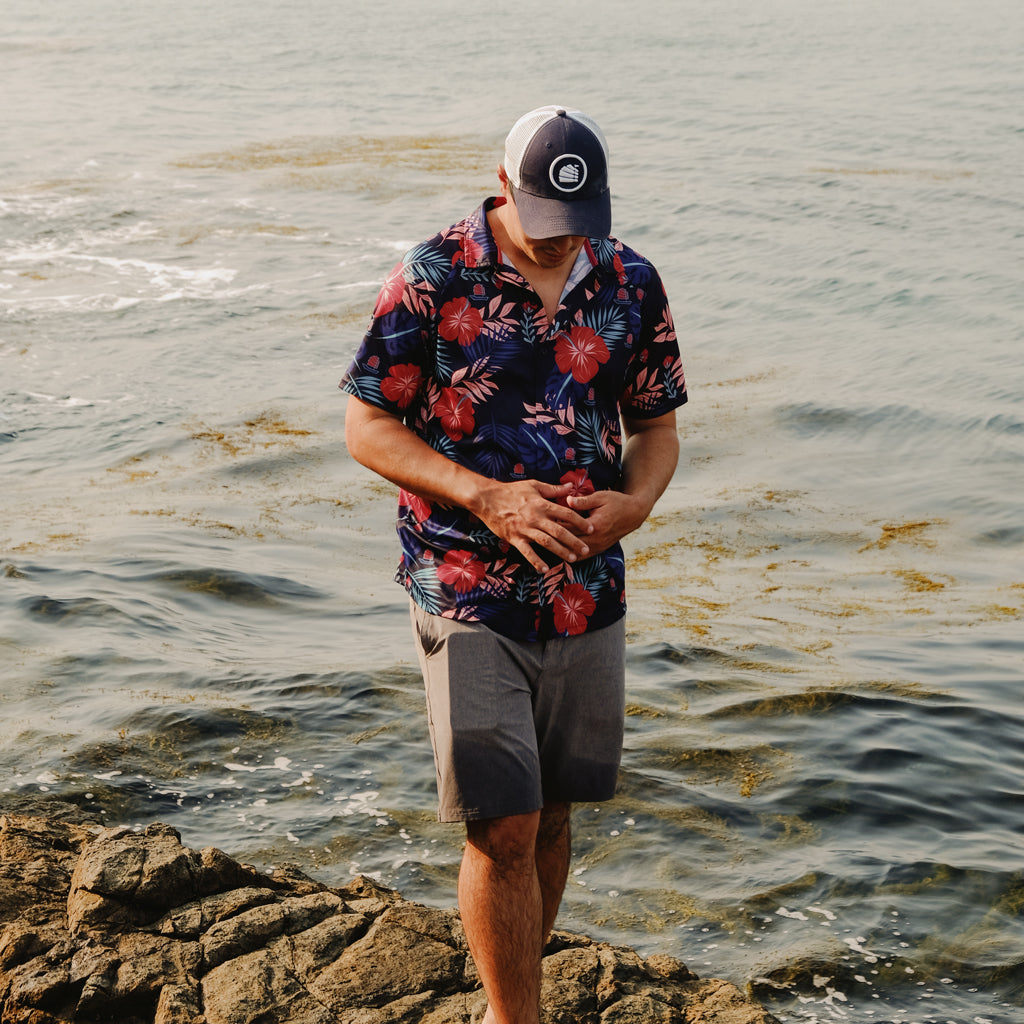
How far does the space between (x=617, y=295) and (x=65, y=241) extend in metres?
18.0

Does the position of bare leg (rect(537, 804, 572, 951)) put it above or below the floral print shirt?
below

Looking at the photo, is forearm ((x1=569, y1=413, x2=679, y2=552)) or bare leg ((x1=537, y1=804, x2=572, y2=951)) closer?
forearm ((x1=569, y1=413, x2=679, y2=552))

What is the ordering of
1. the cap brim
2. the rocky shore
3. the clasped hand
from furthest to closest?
the rocky shore → the cap brim → the clasped hand

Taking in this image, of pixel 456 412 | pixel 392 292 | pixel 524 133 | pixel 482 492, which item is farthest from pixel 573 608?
pixel 524 133

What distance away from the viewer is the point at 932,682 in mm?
6336

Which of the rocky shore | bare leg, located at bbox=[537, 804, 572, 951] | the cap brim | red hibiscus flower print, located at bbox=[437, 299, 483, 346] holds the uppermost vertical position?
the cap brim

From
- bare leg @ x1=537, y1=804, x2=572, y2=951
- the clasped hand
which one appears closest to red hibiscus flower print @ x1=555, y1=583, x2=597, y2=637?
the clasped hand

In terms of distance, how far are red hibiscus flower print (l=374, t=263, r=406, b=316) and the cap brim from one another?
31cm

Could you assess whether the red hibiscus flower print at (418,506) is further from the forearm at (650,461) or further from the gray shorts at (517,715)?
the forearm at (650,461)

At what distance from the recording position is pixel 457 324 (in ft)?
9.51

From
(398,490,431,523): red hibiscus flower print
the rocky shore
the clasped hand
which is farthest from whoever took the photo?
the rocky shore

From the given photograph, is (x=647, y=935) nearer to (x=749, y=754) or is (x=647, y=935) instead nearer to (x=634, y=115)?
(x=749, y=754)

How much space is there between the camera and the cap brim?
286cm

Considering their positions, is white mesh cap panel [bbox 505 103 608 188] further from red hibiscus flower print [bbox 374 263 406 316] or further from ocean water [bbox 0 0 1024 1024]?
ocean water [bbox 0 0 1024 1024]
